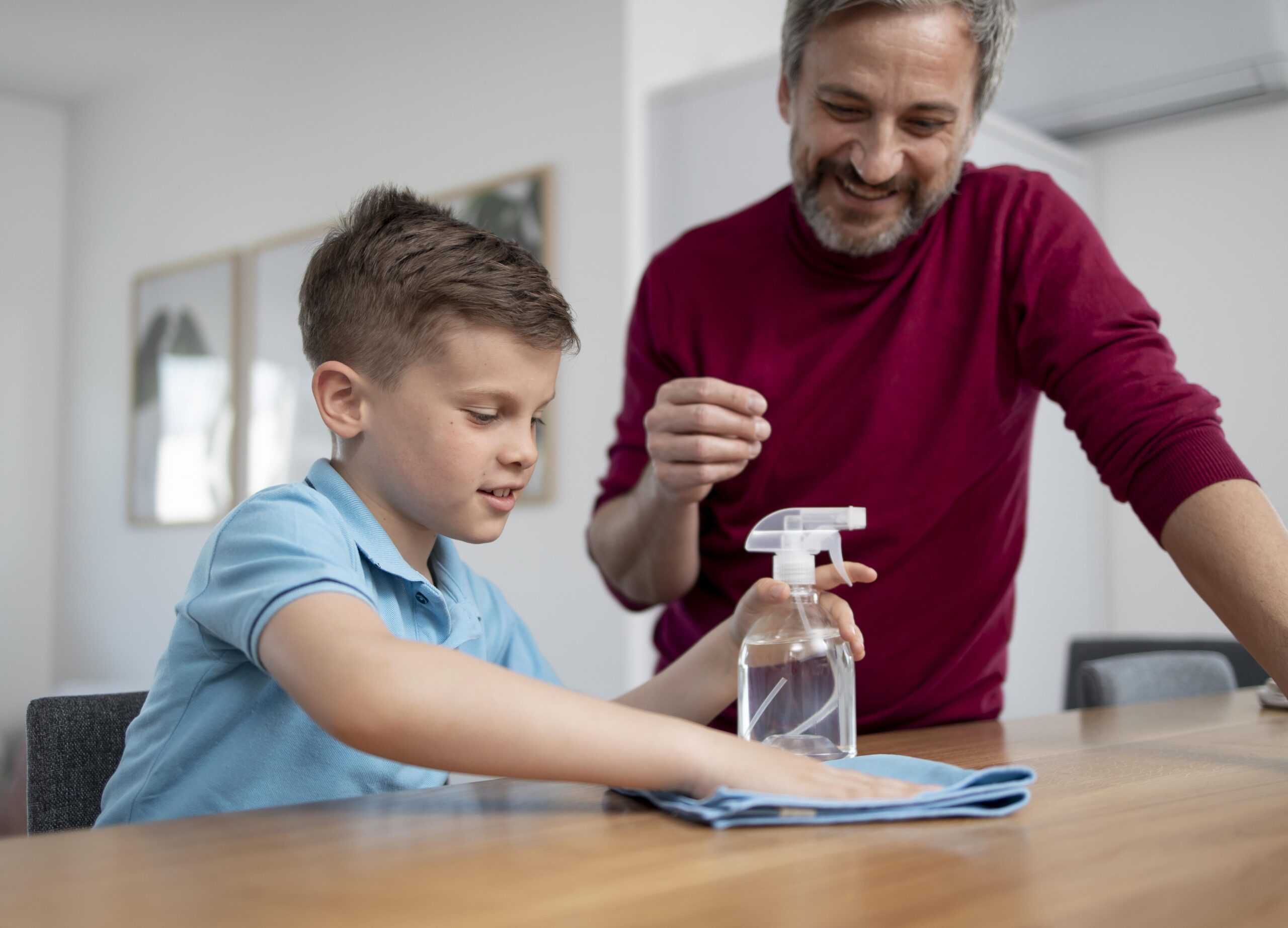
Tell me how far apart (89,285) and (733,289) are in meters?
4.34

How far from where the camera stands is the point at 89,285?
4961 millimetres

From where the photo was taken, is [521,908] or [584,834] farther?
[584,834]

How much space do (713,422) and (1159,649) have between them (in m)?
2.12

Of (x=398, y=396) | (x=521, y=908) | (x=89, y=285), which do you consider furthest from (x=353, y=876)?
(x=89, y=285)

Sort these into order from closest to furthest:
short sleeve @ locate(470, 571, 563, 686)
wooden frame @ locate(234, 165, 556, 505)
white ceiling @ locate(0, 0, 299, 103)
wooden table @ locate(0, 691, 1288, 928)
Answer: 1. wooden table @ locate(0, 691, 1288, 928)
2. short sleeve @ locate(470, 571, 563, 686)
3. wooden frame @ locate(234, 165, 556, 505)
4. white ceiling @ locate(0, 0, 299, 103)

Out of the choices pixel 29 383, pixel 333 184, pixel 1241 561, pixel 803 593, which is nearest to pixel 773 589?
pixel 803 593

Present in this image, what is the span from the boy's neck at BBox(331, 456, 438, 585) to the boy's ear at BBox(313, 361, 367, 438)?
0.04 metres

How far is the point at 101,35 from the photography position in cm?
442

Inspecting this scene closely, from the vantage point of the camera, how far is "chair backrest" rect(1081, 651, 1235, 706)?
1.75 metres

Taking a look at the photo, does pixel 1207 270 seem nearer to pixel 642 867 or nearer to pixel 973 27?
pixel 973 27

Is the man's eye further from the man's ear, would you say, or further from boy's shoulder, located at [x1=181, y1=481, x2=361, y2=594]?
boy's shoulder, located at [x1=181, y1=481, x2=361, y2=594]

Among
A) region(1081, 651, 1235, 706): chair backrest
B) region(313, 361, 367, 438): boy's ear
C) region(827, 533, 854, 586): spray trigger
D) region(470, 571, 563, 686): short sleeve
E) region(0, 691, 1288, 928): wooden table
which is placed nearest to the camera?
region(0, 691, 1288, 928): wooden table

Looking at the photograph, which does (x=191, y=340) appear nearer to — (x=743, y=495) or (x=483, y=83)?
(x=483, y=83)

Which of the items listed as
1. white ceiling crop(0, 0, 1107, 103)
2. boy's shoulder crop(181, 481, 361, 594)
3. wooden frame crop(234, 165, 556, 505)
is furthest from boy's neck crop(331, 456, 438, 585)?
white ceiling crop(0, 0, 1107, 103)
